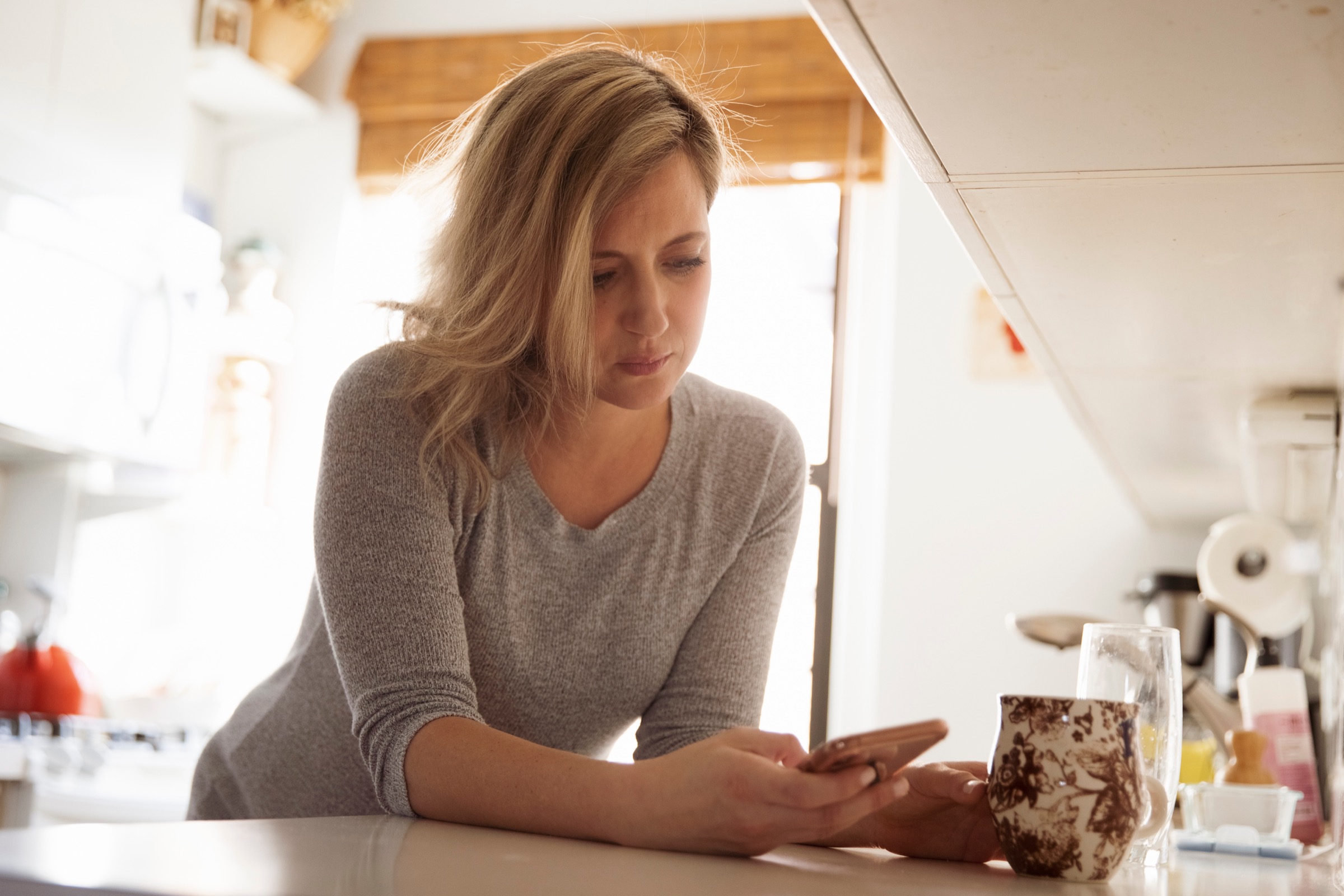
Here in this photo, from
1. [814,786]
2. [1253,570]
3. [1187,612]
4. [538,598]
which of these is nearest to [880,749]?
[814,786]

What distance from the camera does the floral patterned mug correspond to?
0.65 meters

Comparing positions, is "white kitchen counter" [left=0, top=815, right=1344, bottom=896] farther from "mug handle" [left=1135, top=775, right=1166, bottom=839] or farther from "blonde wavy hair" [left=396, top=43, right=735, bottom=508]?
"blonde wavy hair" [left=396, top=43, right=735, bottom=508]

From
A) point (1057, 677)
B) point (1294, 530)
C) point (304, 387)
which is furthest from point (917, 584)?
point (304, 387)

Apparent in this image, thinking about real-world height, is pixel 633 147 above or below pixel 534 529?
above

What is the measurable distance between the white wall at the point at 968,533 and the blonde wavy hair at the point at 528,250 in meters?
1.82

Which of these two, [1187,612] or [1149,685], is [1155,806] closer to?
[1149,685]

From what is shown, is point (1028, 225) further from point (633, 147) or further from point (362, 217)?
point (362, 217)

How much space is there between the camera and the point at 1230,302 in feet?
3.45

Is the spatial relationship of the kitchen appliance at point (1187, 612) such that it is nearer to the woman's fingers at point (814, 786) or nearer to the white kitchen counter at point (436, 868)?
the white kitchen counter at point (436, 868)

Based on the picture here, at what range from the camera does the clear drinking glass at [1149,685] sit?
83 centimetres

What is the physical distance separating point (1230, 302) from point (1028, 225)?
276mm

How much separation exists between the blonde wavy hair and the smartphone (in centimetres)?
39

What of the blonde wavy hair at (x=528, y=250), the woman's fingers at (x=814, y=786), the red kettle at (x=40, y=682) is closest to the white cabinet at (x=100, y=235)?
the red kettle at (x=40, y=682)

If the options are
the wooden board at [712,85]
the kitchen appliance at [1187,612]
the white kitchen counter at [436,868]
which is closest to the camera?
the white kitchen counter at [436,868]
